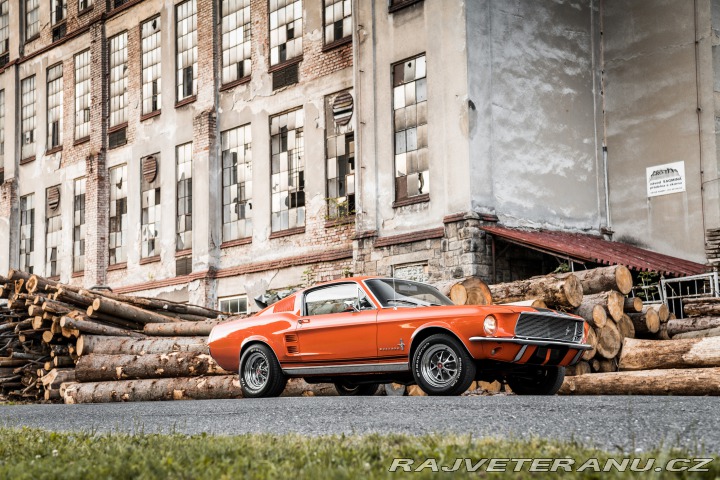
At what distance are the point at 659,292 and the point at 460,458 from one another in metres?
14.3

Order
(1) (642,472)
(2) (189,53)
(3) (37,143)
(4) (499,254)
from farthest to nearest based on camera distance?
1. (3) (37,143)
2. (2) (189,53)
3. (4) (499,254)
4. (1) (642,472)

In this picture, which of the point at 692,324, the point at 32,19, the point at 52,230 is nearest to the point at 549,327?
the point at 692,324

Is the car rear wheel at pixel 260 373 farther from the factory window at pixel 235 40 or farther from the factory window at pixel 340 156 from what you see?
the factory window at pixel 235 40

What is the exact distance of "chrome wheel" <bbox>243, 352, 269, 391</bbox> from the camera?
13.1 m

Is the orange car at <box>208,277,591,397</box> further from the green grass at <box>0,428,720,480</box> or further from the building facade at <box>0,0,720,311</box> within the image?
the building facade at <box>0,0,720,311</box>

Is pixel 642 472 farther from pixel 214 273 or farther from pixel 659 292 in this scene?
pixel 214 273

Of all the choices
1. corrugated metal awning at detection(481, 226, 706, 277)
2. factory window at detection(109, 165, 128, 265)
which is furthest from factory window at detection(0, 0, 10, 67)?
→ corrugated metal awning at detection(481, 226, 706, 277)

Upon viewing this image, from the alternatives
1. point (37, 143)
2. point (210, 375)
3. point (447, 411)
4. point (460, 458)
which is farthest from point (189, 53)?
point (460, 458)

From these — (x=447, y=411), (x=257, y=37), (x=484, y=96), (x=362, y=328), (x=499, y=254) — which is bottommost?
(x=447, y=411)

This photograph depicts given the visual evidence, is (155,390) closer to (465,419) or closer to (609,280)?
(609,280)

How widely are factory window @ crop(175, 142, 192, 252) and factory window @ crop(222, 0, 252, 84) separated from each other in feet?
8.44

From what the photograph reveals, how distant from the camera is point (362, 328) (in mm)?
11961

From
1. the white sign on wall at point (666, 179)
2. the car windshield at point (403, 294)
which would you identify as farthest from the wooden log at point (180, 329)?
the white sign on wall at point (666, 179)

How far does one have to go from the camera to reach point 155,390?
1580 cm
